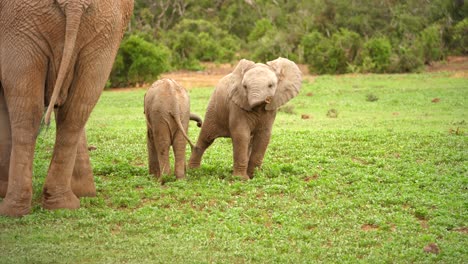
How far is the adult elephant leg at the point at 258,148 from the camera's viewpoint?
9.37 metres

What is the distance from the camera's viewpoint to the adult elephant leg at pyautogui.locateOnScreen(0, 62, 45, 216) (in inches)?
260

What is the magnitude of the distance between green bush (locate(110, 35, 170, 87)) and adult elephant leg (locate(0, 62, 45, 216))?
1949 centimetres

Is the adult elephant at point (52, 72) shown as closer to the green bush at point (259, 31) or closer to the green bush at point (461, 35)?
the green bush at point (461, 35)

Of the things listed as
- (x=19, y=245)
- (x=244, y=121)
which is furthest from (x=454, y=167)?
(x=19, y=245)

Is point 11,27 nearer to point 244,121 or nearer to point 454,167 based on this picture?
point 244,121

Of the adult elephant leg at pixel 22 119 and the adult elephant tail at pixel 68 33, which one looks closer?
the adult elephant tail at pixel 68 33

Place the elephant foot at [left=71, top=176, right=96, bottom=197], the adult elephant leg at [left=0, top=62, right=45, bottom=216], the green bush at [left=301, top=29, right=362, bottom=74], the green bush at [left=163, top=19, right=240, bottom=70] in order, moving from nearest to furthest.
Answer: the adult elephant leg at [left=0, top=62, right=45, bottom=216] < the elephant foot at [left=71, top=176, right=96, bottom=197] < the green bush at [left=301, top=29, right=362, bottom=74] < the green bush at [left=163, top=19, right=240, bottom=70]

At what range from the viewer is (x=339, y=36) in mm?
31688

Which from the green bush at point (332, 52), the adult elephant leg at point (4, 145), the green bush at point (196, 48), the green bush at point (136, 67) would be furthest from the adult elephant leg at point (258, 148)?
the green bush at point (196, 48)

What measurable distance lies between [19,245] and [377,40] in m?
26.0

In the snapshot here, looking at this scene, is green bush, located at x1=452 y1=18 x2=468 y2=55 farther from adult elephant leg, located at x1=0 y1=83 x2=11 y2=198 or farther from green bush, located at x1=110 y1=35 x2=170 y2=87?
adult elephant leg, located at x1=0 y1=83 x2=11 y2=198

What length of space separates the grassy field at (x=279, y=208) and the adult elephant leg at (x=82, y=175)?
230 mm

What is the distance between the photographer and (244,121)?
9188mm

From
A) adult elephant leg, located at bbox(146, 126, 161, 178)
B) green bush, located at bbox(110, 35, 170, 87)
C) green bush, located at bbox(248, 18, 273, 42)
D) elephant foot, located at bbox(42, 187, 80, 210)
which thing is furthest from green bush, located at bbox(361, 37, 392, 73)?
elephant foot, located at bbox(42, 187, 80, 210)
